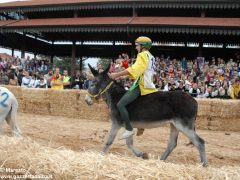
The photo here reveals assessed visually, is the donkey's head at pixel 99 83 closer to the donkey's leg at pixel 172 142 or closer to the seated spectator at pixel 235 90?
the donkey's leg at pixel 172 142

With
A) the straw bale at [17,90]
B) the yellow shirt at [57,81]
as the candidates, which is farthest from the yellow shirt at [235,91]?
the straw bale at [17,90]

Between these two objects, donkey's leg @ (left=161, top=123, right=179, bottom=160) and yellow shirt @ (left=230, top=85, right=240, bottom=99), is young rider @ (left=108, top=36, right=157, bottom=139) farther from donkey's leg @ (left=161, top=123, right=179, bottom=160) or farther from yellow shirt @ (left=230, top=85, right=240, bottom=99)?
yellow shirt @ (left=230, top=85, right=240, bottom=99)

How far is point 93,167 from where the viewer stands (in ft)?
15.4

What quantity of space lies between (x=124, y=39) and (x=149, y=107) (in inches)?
894

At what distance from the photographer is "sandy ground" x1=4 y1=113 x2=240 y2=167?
28.5 ft

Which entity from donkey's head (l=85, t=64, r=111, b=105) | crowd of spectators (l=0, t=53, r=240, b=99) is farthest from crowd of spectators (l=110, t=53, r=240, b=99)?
donkey's head (l=85, t=64, r=111, b=105)

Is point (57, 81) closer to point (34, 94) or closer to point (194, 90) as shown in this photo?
point (34, 94)

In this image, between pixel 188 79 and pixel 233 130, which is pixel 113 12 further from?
pixel 233 130

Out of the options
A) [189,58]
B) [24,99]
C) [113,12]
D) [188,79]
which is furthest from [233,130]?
[113,12]

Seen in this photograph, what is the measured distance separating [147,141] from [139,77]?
3285 millimetres

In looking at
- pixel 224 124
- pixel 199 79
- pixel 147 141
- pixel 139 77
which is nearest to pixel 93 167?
pixel 139 77

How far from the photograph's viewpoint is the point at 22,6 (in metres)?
30.5

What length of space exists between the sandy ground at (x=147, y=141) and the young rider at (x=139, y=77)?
0.93 metres

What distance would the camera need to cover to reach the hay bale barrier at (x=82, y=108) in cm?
1419
